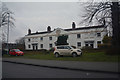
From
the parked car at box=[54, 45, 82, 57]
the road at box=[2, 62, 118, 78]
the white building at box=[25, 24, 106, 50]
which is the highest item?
the white building at box=[25, 24, 106, 50]

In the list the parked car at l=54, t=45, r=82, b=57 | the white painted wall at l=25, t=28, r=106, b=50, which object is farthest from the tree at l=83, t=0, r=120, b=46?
the white painted wall at l=25, t=28, r=106, b=50

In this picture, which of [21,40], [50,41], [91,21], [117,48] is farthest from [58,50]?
[21,40]

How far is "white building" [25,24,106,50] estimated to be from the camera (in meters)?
44.2

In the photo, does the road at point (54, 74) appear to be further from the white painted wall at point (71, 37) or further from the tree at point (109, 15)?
the white painted wall at point (71, 37)

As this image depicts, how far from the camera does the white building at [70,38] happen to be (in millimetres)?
44219

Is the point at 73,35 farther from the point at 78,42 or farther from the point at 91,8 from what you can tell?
the point at 91,8

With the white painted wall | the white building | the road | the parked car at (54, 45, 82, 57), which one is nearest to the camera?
the road

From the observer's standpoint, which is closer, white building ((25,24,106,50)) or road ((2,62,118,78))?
road ((2,62,118,78))

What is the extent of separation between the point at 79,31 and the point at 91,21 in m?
27.1

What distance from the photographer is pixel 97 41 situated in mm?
44062

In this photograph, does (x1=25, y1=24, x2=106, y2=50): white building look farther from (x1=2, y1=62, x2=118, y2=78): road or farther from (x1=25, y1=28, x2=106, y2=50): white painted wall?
(x1=2, y1=62, x2=118, y2=78): road

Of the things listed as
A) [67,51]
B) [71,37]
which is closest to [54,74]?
[67,51]

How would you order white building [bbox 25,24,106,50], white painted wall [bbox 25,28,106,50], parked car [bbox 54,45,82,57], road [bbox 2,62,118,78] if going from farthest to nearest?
white painted wall [bbox 25,28,106,50]
white building [bbox 25,24,106,50]
parked car [bbox 54,45,82,57]
road [bbox 2,62,118,78]

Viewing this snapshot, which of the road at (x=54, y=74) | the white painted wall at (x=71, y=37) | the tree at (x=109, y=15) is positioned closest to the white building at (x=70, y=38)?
the white painted wall at (x=71, y=37)
